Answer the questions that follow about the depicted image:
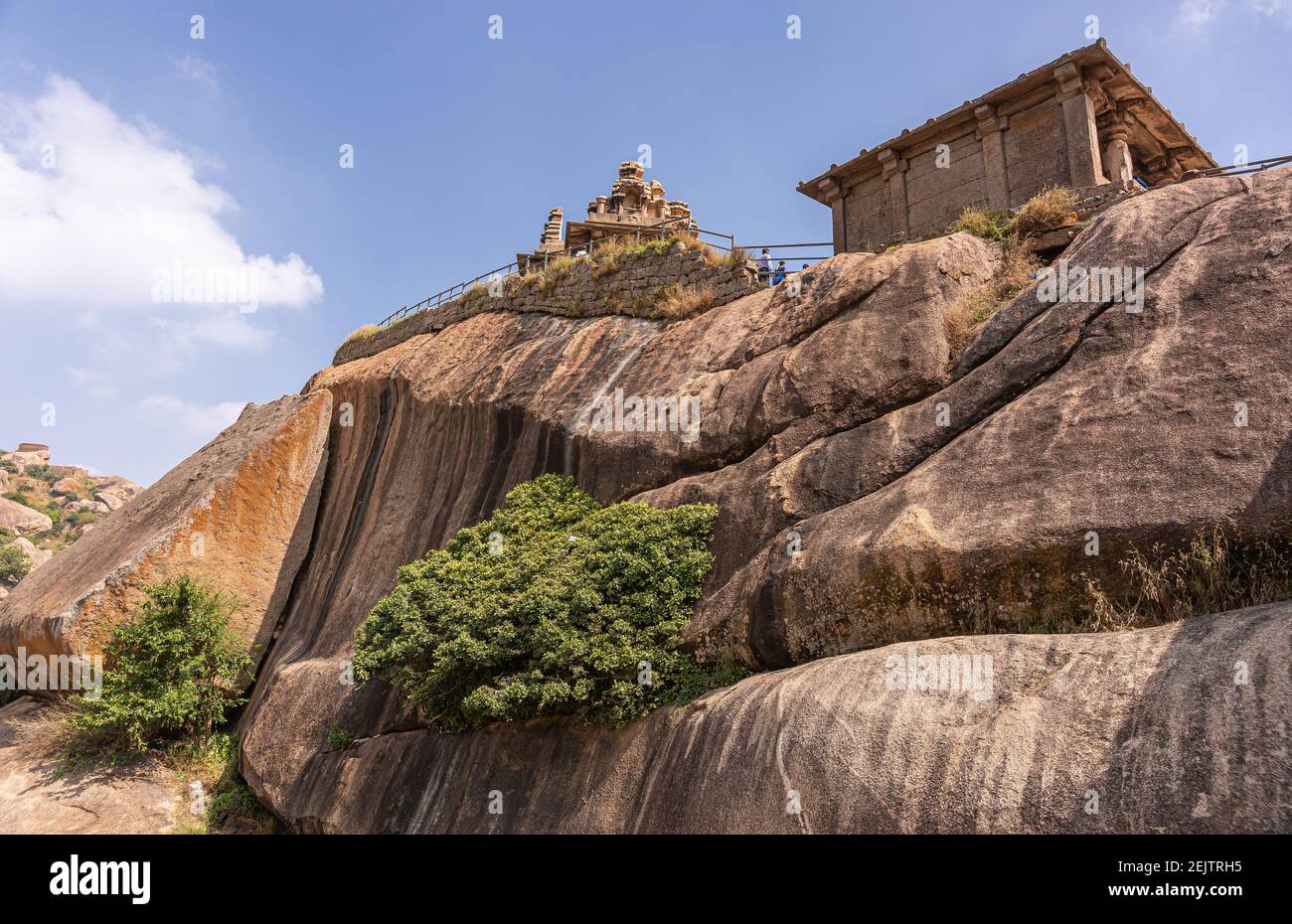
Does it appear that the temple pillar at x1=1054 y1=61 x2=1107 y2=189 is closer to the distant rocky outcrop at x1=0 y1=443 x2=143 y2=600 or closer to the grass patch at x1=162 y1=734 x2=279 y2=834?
the grass patch at x1=162 y1=734 x2=279 y2=834

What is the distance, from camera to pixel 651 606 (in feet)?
38.2

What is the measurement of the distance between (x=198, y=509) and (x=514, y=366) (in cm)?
889

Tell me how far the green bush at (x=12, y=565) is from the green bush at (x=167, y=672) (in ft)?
156

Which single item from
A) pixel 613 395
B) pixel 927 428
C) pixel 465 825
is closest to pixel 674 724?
pixel 465 825

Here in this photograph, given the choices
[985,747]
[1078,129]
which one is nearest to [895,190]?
[1078,129]

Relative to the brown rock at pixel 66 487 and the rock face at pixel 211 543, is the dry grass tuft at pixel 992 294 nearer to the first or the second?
the rock face at pixel 211 543

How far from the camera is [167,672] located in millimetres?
19297

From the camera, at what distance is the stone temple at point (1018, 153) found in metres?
17.5

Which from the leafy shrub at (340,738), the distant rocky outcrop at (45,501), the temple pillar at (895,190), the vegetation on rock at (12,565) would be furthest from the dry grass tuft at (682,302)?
the vegetation on rock at (12,565)

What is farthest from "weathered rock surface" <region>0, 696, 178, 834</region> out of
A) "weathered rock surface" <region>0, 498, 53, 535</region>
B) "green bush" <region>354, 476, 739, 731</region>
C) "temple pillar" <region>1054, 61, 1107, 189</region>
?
"weathered rock surface" <region>0, 498, 53, 535</region>

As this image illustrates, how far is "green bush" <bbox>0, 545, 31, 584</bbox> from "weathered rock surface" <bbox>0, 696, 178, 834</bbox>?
46.6 m

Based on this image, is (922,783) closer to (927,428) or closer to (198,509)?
(927,428)

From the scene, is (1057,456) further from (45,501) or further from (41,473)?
(41,473)

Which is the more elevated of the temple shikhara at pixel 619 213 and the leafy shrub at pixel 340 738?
the temple shikhara at pixel 619 213
